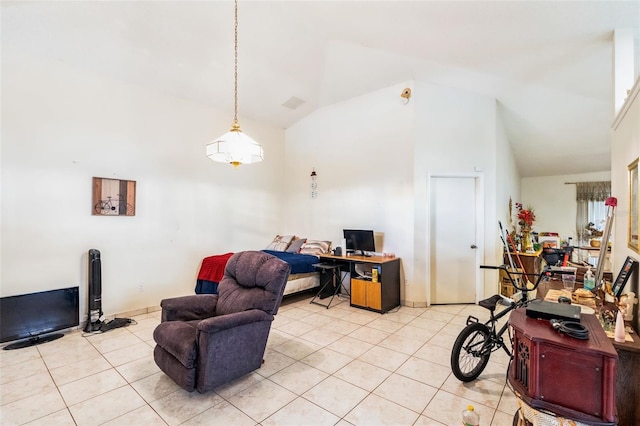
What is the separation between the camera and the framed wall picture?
198 cm

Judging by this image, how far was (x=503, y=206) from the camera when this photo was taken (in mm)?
5285

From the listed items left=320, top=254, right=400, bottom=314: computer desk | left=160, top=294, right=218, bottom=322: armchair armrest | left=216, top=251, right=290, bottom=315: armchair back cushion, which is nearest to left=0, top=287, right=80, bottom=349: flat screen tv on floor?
left=160, top=294, right=218, bottom=322: armchair armrest

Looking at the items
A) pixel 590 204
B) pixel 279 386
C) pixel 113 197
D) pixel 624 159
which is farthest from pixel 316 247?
pixel 590 204

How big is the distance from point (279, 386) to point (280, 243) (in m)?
3.60

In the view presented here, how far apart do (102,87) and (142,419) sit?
13.4 ft

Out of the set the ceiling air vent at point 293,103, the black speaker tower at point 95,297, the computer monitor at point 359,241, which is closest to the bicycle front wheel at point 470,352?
the computer monitor at point 359,241

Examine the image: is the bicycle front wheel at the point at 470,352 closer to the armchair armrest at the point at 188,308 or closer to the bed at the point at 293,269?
the armchair armrest at the point at 188,308

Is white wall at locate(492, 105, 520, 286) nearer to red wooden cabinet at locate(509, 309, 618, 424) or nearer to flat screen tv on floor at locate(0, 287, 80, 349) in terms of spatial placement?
red wooden cabinet at locate(509, 309, 618, 424)

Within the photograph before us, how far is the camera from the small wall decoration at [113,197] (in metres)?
4.01

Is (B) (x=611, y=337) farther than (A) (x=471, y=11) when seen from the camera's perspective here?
No

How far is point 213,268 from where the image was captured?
4.65 meters

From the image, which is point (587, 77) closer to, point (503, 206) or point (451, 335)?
point (503, 206)

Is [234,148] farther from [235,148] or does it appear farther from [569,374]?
[569,374]

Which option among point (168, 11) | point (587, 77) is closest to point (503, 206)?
point (587, 77)
